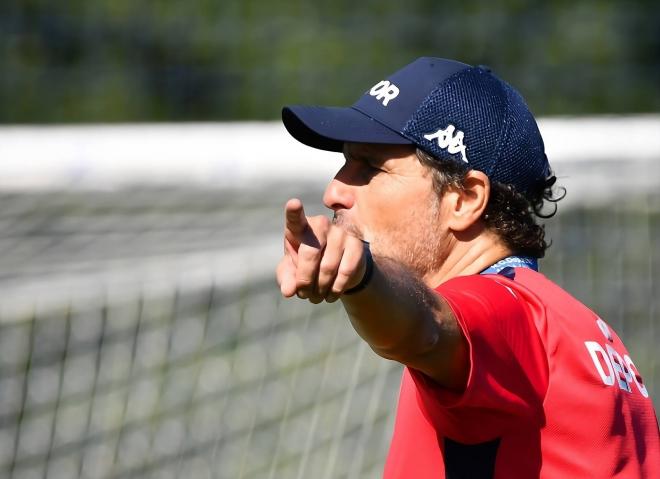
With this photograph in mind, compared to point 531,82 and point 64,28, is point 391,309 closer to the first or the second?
point 531,82

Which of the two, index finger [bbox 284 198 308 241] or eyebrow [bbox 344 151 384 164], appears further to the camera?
eyebrow [bbox 344 151 384 164]

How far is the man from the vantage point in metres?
1.92

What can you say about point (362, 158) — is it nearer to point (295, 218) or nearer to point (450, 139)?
point (450, 139)

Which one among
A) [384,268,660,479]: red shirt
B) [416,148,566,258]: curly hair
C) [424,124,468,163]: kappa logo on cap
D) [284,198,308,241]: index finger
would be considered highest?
[284,198,308,241]: index finger

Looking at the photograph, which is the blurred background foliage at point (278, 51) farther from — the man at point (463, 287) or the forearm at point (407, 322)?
the forearm at point (407, 322)

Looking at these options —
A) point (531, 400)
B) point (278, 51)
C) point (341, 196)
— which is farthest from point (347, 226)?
point (278, 51)

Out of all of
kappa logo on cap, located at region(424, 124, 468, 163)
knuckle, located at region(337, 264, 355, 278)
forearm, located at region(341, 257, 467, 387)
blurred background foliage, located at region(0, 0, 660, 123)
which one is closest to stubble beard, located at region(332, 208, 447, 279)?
kappa logo on cap, located at region(424, 124, 468, 163)

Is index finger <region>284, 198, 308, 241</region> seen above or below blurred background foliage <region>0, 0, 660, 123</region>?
above

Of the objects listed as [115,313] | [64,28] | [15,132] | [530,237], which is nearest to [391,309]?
[530,237]

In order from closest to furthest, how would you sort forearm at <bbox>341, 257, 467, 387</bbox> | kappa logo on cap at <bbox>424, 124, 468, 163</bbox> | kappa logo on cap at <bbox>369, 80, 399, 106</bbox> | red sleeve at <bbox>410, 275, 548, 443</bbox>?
forearm at <bbox>341, 257, 467, 387</bbox>, red sleeve at <bbox>410, 275, 548, 443</bbox>, kappa logo on cap at <bbox>424, 124, 468, 163</bbox>, kappa logo on cap at <bbox>369, 80, 399, 106</bbox>

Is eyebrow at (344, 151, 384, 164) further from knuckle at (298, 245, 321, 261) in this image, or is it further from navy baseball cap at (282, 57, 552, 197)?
knuckle at (298, 245, 321, 261)

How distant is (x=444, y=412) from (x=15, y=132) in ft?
10.1

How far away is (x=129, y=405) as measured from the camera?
14.3ft

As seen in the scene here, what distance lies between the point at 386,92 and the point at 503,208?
1.09 ft
